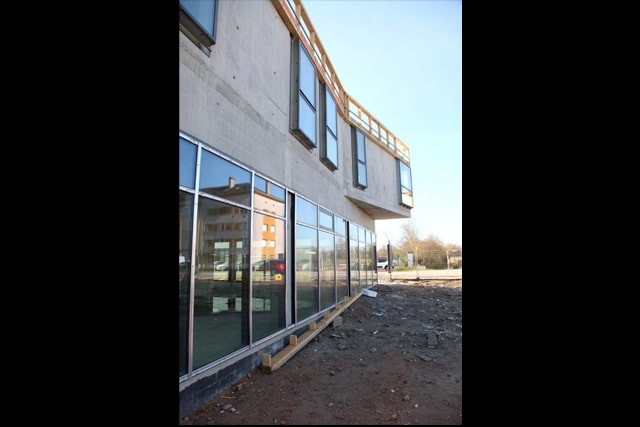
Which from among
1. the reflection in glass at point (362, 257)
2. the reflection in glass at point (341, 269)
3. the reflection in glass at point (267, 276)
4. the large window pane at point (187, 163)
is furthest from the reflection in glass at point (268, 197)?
the reflection in glass at point (362, 257)

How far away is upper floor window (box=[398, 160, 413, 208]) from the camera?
63.3 feet

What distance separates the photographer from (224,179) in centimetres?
487


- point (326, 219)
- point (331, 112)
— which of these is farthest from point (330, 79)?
point (326, 219)

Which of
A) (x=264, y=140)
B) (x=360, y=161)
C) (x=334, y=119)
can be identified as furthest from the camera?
(x=360, y=161)

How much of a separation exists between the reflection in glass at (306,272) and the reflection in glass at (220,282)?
2554 mm

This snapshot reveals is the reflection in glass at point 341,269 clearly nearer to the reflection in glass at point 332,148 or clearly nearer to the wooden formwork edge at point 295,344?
the wooden formwork edge at point 295,344

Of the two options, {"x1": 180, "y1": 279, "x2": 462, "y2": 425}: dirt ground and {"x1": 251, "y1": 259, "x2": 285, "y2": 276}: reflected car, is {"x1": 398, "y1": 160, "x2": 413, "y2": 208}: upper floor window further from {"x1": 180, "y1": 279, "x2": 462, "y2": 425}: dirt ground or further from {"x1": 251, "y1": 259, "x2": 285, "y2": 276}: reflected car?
{"x1": 251, "y1": 259, "x2": 285, "y2": 276}: reflected car
